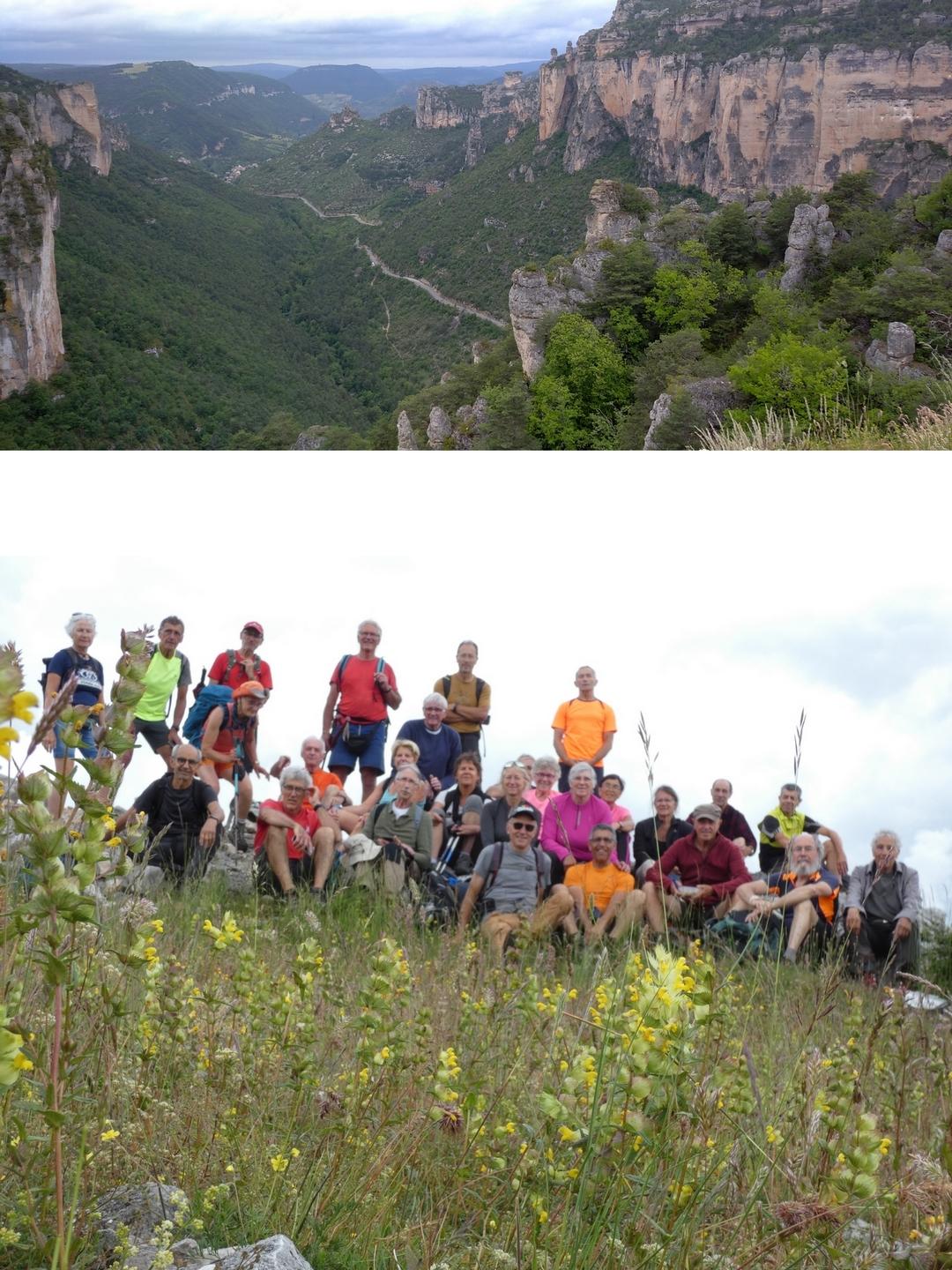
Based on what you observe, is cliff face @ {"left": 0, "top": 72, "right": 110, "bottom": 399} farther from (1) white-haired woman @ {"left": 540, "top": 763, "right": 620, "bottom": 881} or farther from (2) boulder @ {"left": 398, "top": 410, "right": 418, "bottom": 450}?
(1) white-haired woman @ {"left": 540, "top": 763, "right": 620, "bottom": 881}

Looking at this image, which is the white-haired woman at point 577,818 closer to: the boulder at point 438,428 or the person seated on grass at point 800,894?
the person seated on grass at point 800,894

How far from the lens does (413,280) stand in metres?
66.3

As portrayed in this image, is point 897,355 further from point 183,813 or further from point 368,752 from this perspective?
point 183,813

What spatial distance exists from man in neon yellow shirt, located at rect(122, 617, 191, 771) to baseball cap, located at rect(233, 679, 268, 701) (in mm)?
406

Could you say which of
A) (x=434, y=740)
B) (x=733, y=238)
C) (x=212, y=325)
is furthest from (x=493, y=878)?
(x=212, y=325)

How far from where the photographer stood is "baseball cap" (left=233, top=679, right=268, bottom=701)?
15.7ft

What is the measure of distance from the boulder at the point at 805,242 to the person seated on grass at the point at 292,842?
34.2 m

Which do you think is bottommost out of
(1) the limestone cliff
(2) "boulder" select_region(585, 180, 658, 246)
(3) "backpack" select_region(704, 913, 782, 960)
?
(3) "backpack" select_region(704, 913, 782, 960)

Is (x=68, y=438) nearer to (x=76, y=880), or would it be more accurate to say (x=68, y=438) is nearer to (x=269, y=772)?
(x=269, y=772)

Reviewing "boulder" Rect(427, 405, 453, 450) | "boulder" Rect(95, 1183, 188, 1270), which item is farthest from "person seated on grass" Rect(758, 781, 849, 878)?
"boulder" Rect(427, 405, 453, 450)

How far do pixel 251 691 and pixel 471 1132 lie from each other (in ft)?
11.8

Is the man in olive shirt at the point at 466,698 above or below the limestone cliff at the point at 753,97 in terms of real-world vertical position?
below

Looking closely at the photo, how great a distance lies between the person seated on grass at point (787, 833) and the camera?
525cm

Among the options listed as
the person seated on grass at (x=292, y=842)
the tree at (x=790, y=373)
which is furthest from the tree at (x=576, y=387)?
the person seated on grass at (x=292, y=842)
